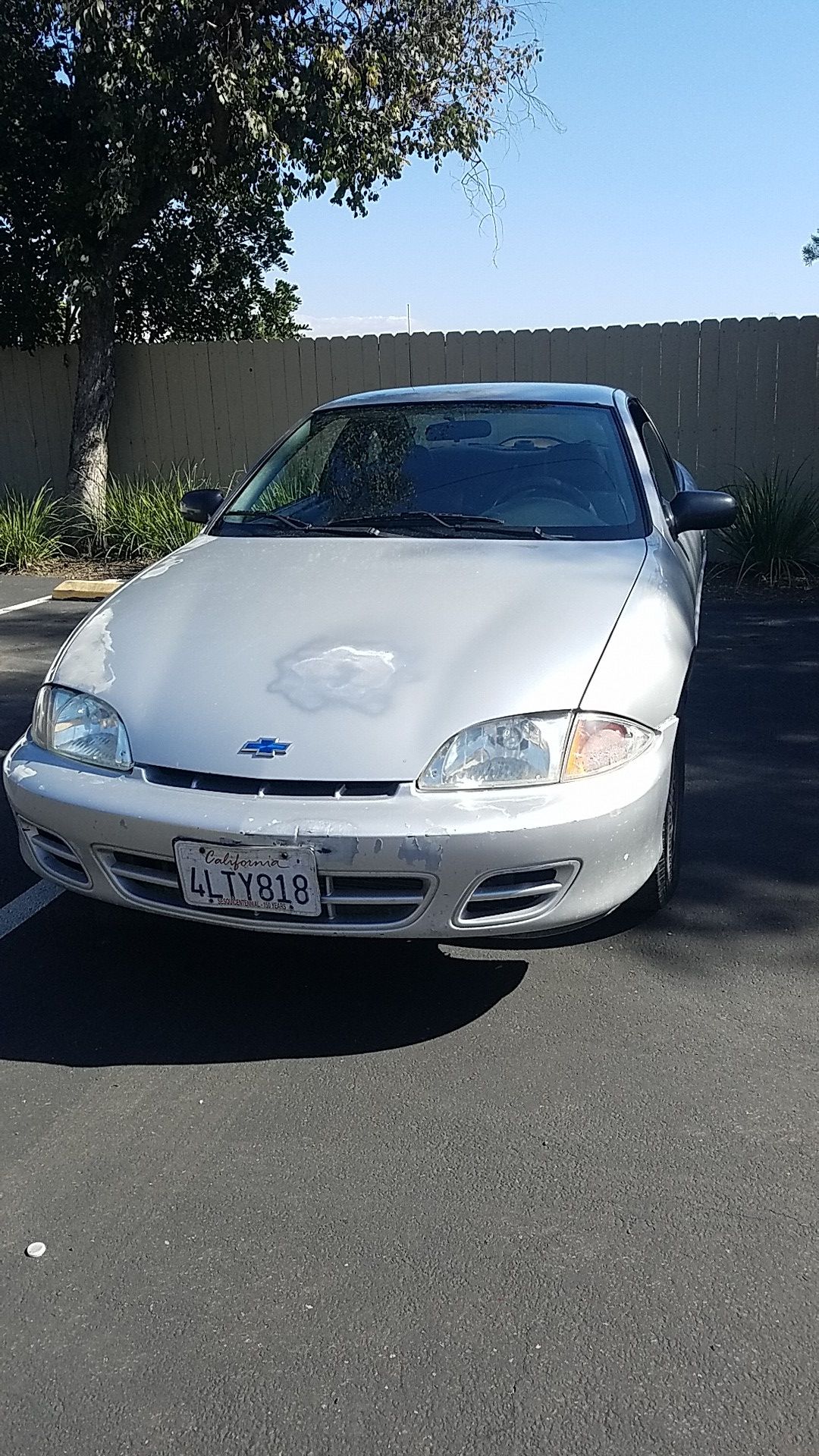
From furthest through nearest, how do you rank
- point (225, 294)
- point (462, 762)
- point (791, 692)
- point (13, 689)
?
point (225, 294)
point (13, 689)
point (791, 692)
point (462, 762)

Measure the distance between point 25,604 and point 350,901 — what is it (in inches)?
292

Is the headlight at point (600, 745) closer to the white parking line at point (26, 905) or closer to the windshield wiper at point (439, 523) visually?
the windshield wiper at point (439, 523)

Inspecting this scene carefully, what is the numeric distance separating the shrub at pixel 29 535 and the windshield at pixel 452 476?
714cm

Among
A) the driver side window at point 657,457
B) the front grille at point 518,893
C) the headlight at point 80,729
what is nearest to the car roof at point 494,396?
the driver side window at point 657,457

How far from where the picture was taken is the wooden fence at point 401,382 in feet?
32.6

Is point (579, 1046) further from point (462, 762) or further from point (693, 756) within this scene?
point (693, 756)

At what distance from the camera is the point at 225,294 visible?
13133mm

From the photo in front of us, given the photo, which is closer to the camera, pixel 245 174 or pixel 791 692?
pixel 791 692

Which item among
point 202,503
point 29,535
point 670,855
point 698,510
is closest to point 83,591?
point 29,535

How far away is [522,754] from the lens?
8.96 feet

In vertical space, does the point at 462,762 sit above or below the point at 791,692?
above

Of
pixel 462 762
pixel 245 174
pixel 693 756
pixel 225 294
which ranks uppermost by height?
pixel 245 174

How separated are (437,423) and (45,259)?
30.5 feet

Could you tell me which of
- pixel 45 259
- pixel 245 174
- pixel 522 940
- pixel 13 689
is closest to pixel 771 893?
pixel 522 940
